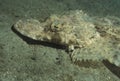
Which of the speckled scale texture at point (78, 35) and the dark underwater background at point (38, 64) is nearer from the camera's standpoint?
the dark underwater background at point (38, 64)

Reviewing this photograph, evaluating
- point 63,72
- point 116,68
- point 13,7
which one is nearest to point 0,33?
point 13,7

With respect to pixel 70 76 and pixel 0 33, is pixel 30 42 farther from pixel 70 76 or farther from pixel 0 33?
pixel 70 76

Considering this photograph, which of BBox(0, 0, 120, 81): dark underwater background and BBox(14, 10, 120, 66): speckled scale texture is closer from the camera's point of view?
BBox(0, 0, 120, 81): dark underwater background

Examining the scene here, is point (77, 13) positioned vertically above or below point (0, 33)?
above

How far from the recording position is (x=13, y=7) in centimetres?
725

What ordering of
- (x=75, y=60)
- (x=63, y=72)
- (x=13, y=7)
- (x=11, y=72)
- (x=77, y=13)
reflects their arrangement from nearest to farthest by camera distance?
(x=11, y=72) < (x=63, y=72) < (x=75, y=60) < (x=77, y=13) < (x=13, y=7)

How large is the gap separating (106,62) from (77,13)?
1.67 m

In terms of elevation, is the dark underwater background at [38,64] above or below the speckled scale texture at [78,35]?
below

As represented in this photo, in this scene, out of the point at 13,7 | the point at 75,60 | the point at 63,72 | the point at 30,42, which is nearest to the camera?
the point at 63,72

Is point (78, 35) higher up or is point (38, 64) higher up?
point (78, 35)

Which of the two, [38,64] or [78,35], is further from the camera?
[78,35]

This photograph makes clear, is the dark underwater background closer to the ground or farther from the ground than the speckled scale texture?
closer to the ground

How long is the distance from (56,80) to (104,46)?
160cm

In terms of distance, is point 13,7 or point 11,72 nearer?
point 11,72
